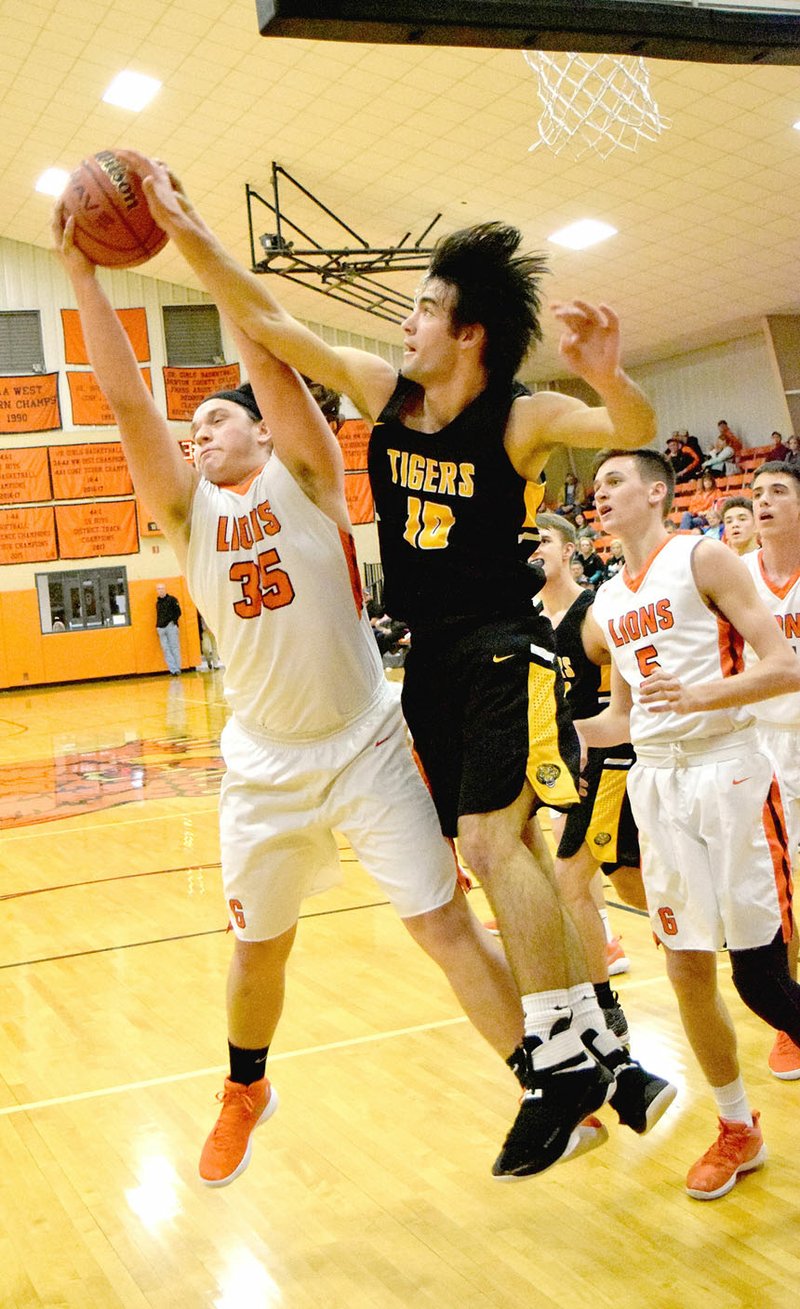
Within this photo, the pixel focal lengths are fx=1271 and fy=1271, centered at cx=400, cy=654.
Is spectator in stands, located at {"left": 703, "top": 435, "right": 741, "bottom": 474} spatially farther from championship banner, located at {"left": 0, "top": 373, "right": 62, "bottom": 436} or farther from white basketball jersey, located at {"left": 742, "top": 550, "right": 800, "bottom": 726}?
white basketball jersey, located at {"left": 742, "top": 550, "right": 800, "bottom": 726}

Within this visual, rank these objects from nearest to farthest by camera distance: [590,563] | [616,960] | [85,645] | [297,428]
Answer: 1. [297,428]
2. [616,960]
3. [590,563]
4. [85,645]

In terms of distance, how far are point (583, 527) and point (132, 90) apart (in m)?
9.52

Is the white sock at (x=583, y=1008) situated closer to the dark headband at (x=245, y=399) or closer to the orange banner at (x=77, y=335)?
the dark headband at (x=245, y=399)

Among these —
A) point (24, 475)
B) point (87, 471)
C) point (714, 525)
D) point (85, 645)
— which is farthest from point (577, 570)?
point (85, 645)

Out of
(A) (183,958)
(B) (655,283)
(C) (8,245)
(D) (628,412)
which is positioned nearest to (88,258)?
(D) (628,412)

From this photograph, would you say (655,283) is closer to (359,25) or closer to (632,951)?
(632,951)

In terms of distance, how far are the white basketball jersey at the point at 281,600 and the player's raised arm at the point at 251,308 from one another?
1.09 ft

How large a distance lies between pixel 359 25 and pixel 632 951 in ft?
12.9

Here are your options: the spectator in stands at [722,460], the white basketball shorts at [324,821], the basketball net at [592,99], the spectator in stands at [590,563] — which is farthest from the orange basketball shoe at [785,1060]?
the spectator in stands at [722,460]

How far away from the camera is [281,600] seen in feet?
10.7

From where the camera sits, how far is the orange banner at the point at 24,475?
22.9 metres

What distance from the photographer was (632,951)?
5.68m

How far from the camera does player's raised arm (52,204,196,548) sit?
10.3 ft

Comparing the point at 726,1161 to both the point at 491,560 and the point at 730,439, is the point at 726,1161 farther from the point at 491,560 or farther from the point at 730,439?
the point at 730,439
